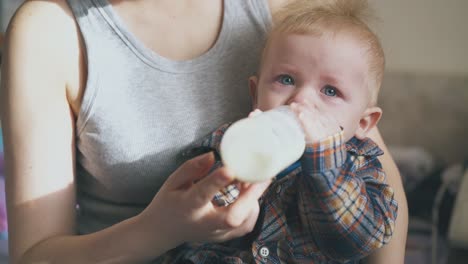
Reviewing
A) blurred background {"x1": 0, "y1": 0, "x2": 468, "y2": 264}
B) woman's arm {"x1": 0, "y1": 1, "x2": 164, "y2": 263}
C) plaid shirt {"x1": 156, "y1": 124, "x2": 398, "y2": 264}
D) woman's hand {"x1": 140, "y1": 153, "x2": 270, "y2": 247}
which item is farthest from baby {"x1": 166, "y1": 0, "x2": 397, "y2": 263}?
blurred background {"x1": 0, "y1": 0, "x2": 468, "y2": 264}

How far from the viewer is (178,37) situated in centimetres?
113

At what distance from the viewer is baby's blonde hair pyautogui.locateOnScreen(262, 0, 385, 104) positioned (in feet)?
3.47

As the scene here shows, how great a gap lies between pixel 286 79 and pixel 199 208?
0.38 metres

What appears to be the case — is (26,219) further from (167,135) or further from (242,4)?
(242,4)

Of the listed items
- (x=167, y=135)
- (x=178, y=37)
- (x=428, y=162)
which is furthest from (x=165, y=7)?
(x=428, y=162)

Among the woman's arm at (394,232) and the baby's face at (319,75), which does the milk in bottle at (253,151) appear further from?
the woman's arm at (394,232)

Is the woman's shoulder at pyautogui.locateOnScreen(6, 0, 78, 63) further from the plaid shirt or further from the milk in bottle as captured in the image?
the milk in bottle

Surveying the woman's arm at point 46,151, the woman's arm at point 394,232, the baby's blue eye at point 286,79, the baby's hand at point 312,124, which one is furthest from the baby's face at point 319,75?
the woman's arm at point 46,151

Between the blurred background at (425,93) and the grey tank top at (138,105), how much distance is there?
1661mm

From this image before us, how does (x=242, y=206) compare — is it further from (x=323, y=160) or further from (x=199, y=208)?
(x=323, y=160)

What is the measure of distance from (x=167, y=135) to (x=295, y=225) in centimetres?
31

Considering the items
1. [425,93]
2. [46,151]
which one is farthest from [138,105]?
[425,93]

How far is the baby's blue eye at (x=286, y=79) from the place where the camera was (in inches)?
40.7

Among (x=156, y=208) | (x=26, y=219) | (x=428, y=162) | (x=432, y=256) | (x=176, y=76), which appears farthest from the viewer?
(x=428, y=162)
